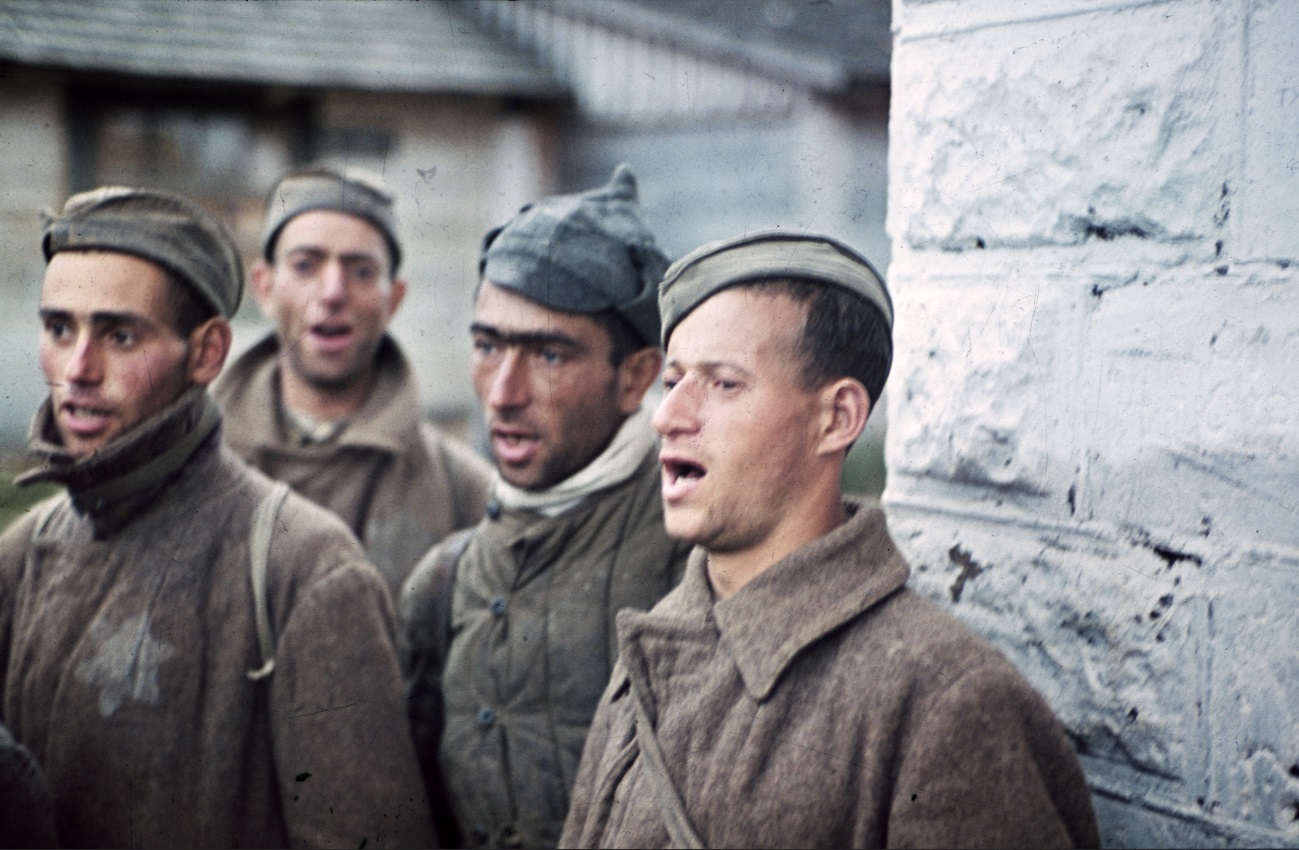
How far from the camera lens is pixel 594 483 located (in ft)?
8.71

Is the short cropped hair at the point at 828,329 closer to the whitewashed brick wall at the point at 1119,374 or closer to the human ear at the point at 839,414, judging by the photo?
the human ear at the point at 839,414

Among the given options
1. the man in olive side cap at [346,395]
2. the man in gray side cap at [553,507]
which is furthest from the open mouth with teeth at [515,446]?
the man in olive side cap at [346,395]

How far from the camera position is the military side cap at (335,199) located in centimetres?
388

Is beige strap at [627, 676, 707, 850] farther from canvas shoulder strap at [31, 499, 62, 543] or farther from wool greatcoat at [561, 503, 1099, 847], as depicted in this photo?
canvas shoulder strap at [31, 499, 62, 543]

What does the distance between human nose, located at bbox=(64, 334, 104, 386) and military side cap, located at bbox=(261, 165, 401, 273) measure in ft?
5.14

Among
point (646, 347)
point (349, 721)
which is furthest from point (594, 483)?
point (349, 721)

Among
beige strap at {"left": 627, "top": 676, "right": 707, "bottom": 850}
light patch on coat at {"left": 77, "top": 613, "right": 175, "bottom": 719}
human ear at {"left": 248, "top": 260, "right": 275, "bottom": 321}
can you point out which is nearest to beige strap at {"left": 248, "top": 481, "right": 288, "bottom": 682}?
light patch on coat at {"left": 77, "top": 613, "right": 175, "bottom": 719}

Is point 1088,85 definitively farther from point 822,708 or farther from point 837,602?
point 822,708

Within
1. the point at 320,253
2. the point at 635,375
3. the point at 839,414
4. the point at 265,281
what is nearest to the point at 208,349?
the point at 635,375

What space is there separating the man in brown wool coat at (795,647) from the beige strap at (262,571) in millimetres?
856

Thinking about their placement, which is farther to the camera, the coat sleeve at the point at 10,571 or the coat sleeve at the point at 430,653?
the coat sleeve at the point at 430,653

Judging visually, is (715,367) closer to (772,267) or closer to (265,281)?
(772,267)

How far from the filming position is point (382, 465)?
3.81m

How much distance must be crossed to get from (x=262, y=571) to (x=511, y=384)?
2.19 feet
